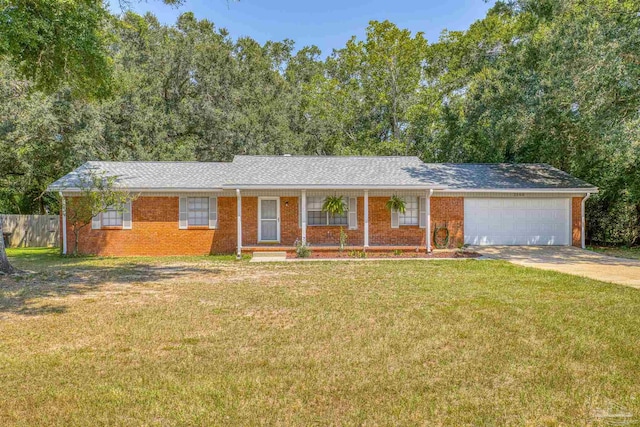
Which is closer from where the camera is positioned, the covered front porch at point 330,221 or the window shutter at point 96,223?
the window shutter at point 96,223

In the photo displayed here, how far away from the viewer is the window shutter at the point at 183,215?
16453 millimetres

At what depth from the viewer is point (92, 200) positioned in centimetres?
1513

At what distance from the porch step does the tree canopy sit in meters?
7.10

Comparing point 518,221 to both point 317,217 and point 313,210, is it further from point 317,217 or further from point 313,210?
point 313,210

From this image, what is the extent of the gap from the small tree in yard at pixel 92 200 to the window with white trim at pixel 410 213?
10240mm

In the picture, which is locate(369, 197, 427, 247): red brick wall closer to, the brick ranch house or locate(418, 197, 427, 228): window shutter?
the brick ranch house

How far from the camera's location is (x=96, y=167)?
59.0ft

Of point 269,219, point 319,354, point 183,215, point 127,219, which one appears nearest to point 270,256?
point 269,219

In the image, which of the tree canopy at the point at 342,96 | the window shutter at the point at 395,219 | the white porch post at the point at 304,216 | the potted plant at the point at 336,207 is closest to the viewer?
the tree canopy at the point at 342,96

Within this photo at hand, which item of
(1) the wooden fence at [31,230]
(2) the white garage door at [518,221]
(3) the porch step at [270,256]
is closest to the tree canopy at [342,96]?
(1) the wooden fence at [31,230]

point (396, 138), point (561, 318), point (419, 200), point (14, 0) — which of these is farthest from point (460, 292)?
point (396, 138)

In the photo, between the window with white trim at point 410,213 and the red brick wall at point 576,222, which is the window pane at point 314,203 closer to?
the window with white trim at point 410,213

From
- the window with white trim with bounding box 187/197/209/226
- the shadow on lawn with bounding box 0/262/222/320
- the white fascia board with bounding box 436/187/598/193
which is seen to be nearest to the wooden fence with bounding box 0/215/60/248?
the window with white trim with bounding box 187/197/209/226

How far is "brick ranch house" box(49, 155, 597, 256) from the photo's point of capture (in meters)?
16.0
